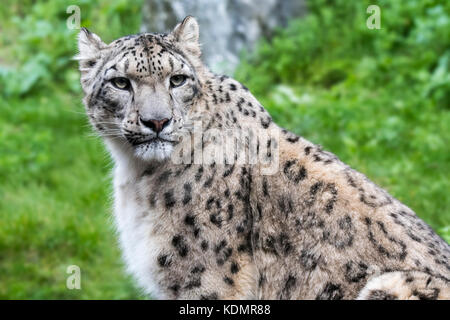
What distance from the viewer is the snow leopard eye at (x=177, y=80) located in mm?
6621

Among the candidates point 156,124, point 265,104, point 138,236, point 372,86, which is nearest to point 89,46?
point 156,124

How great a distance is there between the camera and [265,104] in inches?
500

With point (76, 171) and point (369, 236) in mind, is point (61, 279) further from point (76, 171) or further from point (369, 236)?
point (369, 236)

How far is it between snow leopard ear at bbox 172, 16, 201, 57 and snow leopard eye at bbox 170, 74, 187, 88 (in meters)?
0.47

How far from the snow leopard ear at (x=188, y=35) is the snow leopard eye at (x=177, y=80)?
47 centimetres

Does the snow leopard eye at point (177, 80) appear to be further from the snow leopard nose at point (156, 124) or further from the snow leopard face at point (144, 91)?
the snow leopard nose at point (156, 124)

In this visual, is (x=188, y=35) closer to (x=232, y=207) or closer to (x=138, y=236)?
(x=232, y=207)

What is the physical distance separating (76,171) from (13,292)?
125 inches

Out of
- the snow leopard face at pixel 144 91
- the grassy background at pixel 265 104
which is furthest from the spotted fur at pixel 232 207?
the grassy background at pixel 265 104

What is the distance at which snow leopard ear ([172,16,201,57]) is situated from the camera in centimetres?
704

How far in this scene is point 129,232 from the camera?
685cm

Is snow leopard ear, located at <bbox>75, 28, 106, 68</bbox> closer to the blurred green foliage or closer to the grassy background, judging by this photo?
the grassy background

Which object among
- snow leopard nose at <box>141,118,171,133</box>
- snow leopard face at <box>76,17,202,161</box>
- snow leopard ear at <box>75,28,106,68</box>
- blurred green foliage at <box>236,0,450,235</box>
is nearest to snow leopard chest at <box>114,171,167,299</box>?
snow leopard face at <box>76,17,202,161</box>

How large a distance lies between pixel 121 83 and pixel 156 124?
0.60 metres
